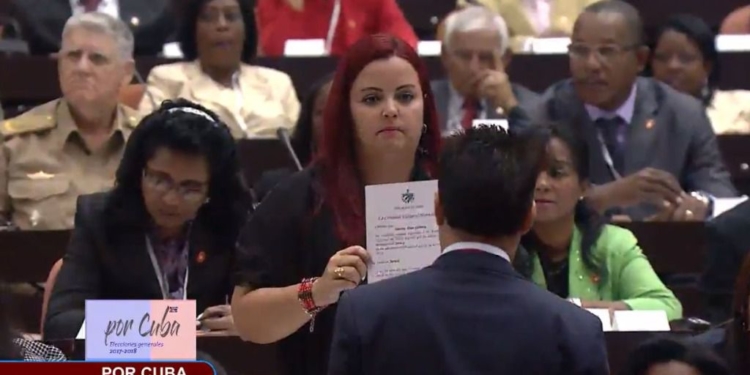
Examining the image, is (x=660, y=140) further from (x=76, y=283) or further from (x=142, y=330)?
(x=142, y=330)

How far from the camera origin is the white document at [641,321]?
10.3 ft

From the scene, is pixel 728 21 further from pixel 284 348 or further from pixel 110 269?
pixel 284 348

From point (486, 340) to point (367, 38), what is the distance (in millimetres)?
804

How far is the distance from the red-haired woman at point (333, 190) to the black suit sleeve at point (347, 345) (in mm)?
435

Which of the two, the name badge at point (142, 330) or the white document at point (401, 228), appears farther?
the name badge at point (142, 330)

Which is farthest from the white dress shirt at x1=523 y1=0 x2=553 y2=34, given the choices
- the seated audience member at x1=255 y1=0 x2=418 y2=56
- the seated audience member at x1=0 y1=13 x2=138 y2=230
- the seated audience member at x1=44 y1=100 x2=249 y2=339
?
the seated audience member at x1=44 y1=100 x2=249 y2=339

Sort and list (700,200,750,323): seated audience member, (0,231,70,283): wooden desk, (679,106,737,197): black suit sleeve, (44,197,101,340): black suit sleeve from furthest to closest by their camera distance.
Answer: (679,106,737,197): black suit sleeve
(0,231,70,283): wooden desk
(700,200,750,323): seated audience member
(44,197,101,340): black suit sleeve

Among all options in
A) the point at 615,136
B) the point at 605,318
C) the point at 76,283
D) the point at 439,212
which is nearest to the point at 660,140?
the point at 615,136

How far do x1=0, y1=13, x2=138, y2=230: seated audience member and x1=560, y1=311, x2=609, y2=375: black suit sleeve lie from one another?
2687 mm

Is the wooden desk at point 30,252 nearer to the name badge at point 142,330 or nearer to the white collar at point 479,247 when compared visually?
the name badge at point 142,330

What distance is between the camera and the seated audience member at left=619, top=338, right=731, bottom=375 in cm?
264

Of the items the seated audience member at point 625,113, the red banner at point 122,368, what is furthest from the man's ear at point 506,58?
the red banner at point 122,368

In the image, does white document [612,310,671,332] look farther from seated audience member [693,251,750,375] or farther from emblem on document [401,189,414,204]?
emblem on document [401,189,414,204]

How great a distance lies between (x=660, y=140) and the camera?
5004mm
